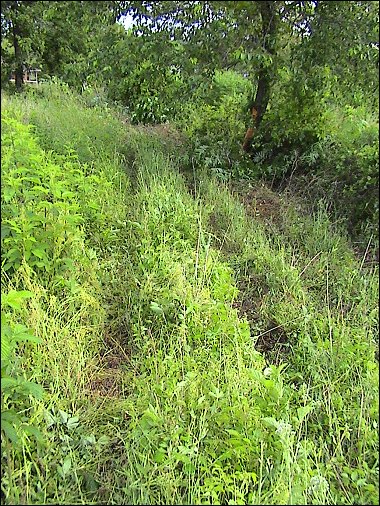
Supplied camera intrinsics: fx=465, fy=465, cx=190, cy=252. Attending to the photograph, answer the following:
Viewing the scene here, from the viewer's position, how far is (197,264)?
2.84 meters

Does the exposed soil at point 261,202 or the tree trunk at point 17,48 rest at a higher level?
the tree trunk at point 17,48

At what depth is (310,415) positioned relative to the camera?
2023 mm

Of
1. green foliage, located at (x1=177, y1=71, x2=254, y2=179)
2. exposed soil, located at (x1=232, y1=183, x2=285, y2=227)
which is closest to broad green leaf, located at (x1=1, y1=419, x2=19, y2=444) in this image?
exposed soil, located at (x1=232, y1=183, x2=285, y2=227)

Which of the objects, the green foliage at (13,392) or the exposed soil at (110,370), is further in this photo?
the exposed soil at (110,370)

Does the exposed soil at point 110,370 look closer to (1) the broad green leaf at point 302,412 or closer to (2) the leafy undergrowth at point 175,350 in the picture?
(2) the leafy undergrowth at point 175,350

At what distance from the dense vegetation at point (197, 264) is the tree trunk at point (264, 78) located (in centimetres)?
2

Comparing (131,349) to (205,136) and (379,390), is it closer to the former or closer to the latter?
(379,390)

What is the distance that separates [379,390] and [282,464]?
1.75 ft

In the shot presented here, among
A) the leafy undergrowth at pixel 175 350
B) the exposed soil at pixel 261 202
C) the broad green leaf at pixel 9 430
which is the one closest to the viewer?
the broad green leaf at pixel 9 430

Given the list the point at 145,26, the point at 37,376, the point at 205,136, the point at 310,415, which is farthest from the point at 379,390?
the point at 205,136

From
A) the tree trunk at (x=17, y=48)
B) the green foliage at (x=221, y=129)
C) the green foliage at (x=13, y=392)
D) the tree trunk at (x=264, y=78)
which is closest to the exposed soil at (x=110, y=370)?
the green foliage at (x=13, y=392)

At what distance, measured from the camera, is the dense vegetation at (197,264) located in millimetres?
1749

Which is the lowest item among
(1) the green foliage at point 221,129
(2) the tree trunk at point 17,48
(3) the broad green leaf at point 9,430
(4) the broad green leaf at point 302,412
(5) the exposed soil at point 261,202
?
(3) the broad green leaf at point 9,430

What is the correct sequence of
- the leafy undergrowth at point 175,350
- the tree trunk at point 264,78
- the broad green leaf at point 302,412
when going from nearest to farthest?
the leafy undergrowth at point 175,350 < the broad green leaf at point 302,412 < the tree trunk at point 264,78
